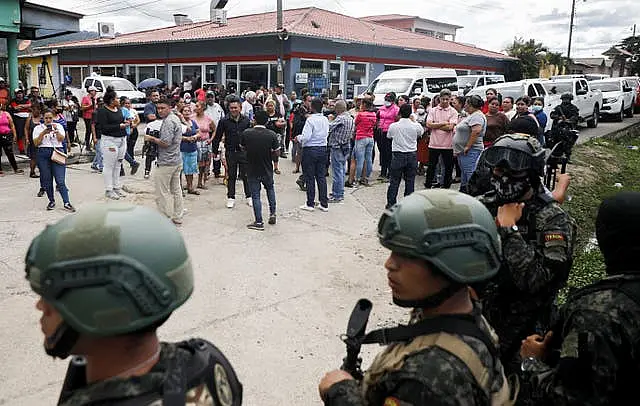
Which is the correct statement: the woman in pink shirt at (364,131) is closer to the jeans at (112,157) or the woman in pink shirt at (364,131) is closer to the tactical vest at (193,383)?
the jeans at (112,157)

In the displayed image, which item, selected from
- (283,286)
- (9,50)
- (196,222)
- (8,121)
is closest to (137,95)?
(9,50)

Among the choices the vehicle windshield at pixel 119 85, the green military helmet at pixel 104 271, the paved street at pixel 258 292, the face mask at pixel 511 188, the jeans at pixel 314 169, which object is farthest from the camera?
the vehicle windshield at pixel 119 85

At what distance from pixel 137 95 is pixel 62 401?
21099 millimetres

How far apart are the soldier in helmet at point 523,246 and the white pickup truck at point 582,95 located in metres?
15.9

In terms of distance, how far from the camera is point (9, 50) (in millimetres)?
13234

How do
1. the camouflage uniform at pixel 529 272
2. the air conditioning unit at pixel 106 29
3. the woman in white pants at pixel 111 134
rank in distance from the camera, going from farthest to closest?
the air conditioning unit at pixel 106 29 < the woman in white pants at pixel 111 134 < the camouflage uniform at pixel 529 272

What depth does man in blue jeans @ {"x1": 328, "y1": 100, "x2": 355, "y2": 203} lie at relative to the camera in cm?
873

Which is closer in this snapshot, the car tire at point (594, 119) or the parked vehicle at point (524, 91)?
the parked vehicle at point (524, 91)

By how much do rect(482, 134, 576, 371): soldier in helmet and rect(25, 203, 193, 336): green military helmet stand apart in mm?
1663

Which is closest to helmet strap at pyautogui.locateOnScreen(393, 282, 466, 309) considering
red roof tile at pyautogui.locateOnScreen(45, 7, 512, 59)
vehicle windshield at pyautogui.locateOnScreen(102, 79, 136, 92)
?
red roof tile at pyautogui.locateOnScreen(45, 7, 512, 59)

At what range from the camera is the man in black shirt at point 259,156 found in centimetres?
714

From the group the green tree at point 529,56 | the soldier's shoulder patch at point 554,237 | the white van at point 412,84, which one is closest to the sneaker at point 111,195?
the soldier's shoulder patch at point 554,237

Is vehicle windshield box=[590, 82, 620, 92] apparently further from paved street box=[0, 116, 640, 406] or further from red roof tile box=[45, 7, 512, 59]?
paved street box=[0, 116, 640, 406]

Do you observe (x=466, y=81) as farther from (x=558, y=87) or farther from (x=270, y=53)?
(x=270, y=53)
